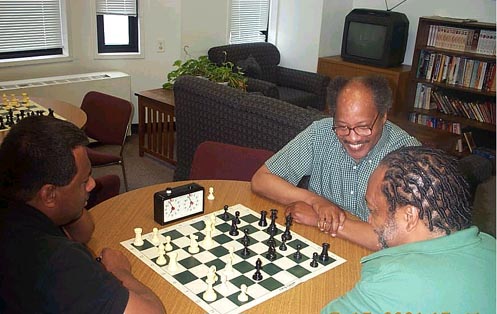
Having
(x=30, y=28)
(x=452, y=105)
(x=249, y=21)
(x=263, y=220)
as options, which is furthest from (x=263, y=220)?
(x=249, y=21)

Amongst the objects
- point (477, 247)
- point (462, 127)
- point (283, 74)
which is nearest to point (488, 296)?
point (477, 247)

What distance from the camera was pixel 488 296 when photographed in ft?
3.43

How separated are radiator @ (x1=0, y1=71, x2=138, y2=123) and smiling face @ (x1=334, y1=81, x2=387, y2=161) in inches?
121

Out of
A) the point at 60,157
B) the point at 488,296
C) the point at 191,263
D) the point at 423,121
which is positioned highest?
the point at 60,157

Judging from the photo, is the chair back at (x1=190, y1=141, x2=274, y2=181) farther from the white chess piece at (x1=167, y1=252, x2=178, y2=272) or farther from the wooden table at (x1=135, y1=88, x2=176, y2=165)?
the wooden table at (x1=135, y1=88, x2=176, y2=165)

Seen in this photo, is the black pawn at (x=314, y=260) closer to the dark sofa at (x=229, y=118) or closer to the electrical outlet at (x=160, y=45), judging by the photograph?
the dark sofa at (x=229, y=118)

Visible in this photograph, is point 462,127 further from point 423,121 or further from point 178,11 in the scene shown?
point 178,11

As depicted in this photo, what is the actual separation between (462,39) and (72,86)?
3.80 meters

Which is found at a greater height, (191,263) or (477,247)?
(477,247)

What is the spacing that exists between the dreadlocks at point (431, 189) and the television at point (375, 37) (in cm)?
449

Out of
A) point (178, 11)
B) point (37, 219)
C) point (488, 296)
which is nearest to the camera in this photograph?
point (488, 296)

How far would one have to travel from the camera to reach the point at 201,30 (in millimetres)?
5438

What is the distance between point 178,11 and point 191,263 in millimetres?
4007

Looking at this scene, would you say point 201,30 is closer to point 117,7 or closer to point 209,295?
point 117,7
